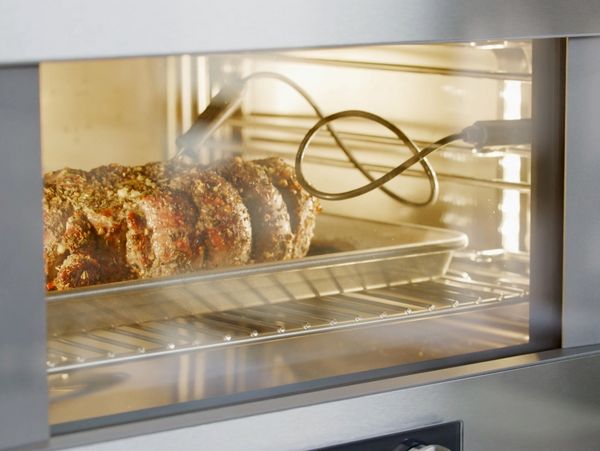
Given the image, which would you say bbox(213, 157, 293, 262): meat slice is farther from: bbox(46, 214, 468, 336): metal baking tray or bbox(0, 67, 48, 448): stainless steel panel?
bbox(0, 67, 48, 448): stainless steel panel

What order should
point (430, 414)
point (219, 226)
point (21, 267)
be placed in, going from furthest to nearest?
1. point (219, 226)
2. point (430, 414)
3. point (21, 267)

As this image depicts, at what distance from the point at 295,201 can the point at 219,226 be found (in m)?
0.12

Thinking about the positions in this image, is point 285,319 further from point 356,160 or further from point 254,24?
point 254,24

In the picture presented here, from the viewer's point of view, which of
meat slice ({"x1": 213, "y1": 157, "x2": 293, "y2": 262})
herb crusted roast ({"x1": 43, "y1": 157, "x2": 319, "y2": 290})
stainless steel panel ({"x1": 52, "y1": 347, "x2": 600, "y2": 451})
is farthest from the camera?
meat slice ({"x1": 213, "y1": 157, "x2": 293, "y2": 262})

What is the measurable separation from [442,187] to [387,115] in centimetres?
13

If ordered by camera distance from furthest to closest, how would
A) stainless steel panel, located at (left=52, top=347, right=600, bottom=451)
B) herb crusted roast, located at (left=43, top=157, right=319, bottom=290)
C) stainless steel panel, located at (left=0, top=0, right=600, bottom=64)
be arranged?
herb crusted roast, located at (left=43, top=157, right=319, bottom=290) < stainless steel panel, located at (left=52, top=347, right=600, bottom=451) < stainless steel panel, located at (left=0, top=0, right=600, bottom=64)

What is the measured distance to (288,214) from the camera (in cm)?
128

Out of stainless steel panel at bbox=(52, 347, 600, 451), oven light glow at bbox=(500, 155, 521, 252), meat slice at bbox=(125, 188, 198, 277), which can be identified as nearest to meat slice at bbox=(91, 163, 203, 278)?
meat slice at bbox=(125, 188, 198, 277)

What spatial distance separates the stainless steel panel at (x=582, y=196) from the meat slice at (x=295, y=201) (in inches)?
12.2

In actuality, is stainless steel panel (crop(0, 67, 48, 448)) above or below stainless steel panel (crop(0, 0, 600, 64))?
below

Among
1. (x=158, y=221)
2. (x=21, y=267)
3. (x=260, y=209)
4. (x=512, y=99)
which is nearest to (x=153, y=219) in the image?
(x=158, y=221)

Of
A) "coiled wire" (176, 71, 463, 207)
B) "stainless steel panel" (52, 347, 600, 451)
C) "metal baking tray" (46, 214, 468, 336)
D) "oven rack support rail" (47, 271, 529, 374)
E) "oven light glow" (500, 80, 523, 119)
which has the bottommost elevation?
"stainless steel panel" (52, 347, 600, 451)

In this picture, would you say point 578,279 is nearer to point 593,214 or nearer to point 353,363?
point 593,214

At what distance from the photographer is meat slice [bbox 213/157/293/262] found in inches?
49.8
